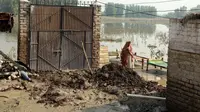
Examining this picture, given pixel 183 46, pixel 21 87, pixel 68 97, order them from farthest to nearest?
pixel 21 87 < pixel 68 97 < pixel 183 46

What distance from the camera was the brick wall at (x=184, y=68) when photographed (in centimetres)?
722

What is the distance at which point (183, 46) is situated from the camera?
7.63 meters

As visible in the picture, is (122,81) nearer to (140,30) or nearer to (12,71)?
(12,71)

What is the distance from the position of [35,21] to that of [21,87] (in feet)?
11.3

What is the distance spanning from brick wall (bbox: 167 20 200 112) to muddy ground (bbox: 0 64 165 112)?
1.57 meters

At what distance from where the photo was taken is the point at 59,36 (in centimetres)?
1323

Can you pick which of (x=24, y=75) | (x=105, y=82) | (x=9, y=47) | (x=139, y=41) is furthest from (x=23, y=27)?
(x=139, y=41)

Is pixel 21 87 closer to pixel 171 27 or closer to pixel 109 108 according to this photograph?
pixel 109 108

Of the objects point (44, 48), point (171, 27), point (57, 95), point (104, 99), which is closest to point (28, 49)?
point (44, 48)

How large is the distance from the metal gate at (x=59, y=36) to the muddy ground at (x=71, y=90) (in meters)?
0.99

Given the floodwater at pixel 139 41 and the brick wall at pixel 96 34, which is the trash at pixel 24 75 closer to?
the brick wall at pixel 96 34

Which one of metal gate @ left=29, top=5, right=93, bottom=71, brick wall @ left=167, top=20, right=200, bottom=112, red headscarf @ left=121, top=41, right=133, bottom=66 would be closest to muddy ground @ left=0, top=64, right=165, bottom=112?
metal gate @ left=29, top=5, right=93, bottom=71

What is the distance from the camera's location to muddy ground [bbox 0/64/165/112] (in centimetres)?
877

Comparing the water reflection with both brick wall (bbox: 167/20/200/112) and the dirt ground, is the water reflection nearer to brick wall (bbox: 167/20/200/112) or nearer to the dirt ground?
the dirt ground
